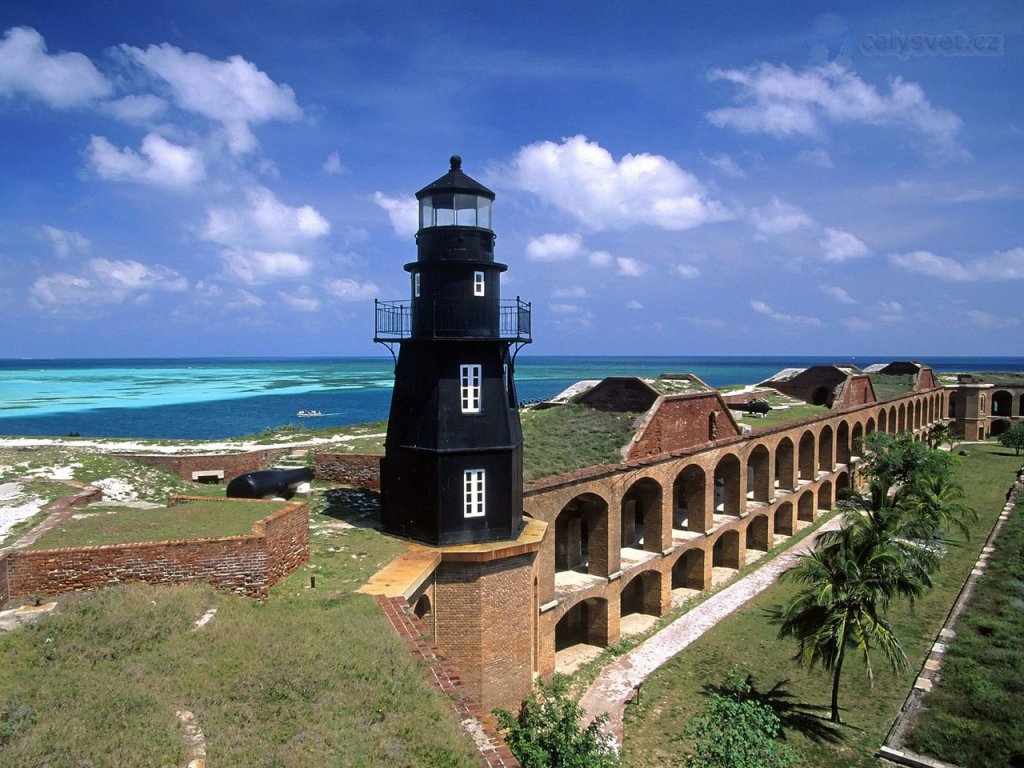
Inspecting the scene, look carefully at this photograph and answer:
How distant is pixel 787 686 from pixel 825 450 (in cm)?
2264

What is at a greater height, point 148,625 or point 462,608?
point 148,625

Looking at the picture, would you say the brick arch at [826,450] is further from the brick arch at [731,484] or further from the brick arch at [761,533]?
the brick arch at [731,484]

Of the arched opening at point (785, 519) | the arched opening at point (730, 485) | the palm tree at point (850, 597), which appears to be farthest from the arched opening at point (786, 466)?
the palm tree at point (850, 597)

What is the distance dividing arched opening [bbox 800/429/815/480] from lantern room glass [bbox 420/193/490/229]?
2580 centimetres

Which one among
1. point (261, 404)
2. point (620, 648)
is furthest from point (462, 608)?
point (261, 404)

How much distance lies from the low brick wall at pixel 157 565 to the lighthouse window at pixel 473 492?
14.3ft

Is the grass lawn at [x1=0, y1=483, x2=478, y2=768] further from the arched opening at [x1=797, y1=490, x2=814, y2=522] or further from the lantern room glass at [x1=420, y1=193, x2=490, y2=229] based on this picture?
the arched opening at [x1=797, y1=490, x2=814, y2=522]

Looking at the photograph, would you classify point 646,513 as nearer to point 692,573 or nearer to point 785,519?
point 692,573

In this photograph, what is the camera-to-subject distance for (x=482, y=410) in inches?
585

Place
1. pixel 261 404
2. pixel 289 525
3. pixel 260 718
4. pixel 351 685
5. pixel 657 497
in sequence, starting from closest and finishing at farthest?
pixel 260 718
pixel 351 685
pixel 289 525
pixel 657 497
pixel 261 404

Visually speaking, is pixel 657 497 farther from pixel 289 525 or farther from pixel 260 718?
pixel 260 718

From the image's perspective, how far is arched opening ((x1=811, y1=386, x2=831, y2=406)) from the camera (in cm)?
4497

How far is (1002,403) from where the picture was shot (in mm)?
69000

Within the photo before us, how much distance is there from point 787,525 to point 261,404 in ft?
291
